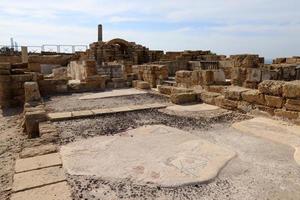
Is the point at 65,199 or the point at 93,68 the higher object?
the point at 93,68

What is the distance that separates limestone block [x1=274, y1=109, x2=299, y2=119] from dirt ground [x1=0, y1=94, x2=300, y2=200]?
617 mm

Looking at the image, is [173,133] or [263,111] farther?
[263,111]

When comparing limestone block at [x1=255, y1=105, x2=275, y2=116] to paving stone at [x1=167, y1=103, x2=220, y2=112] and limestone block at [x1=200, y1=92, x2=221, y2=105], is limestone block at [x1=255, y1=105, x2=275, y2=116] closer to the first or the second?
paving stone at [x1=167, y1=103, x2=220, y2=112]

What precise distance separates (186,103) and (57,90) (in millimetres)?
5787

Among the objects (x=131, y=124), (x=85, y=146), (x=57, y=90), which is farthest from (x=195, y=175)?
(x=57, y=90)

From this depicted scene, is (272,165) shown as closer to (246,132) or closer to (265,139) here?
(265,139)

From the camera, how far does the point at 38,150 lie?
13.9ft

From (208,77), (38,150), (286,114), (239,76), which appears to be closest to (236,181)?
(38,150)

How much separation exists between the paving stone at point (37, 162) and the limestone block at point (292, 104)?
14.9ft

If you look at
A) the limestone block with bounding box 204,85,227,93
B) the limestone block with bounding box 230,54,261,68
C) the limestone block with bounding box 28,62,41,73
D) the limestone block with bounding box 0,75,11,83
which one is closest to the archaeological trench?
the limestone block with bounding box 204,85,227,93

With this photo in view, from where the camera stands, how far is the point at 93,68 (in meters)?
13.7

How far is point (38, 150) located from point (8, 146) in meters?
2.06

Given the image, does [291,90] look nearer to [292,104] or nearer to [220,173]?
[292,104]

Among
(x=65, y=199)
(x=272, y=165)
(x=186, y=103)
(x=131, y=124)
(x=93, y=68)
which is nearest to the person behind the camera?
(x=65, y=199)
